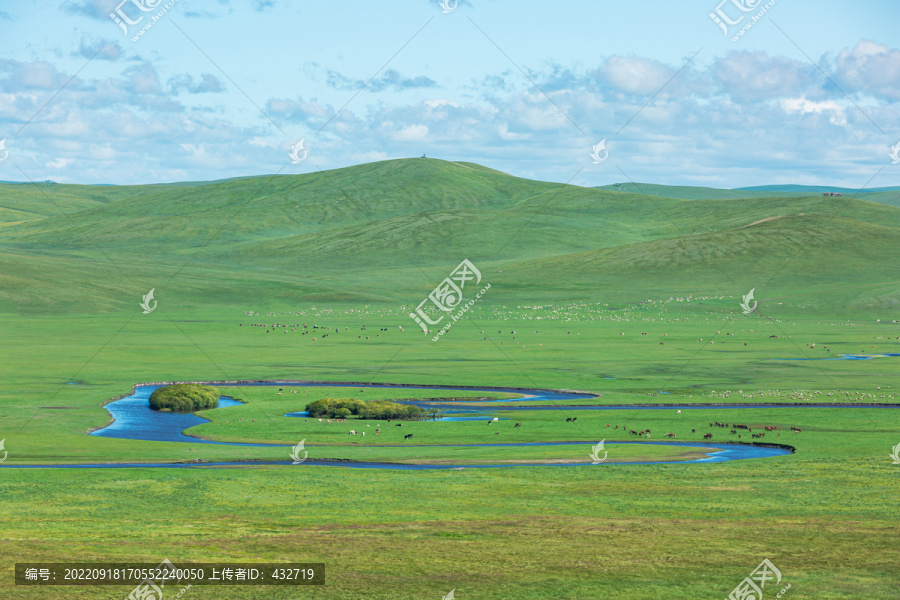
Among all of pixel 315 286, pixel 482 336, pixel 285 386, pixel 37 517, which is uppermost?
pixel 315 286

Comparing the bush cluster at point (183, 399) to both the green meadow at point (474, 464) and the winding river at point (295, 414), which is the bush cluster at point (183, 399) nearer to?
the winding river at point (295, 414)

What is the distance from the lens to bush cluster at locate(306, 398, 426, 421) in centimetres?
5819

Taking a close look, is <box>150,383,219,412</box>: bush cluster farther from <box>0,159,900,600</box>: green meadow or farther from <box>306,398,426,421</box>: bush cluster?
<box>306,398,426,421</box>: bush cluster

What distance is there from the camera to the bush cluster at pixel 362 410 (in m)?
58.2

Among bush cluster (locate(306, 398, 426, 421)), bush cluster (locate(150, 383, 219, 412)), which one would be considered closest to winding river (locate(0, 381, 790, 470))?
bush cluster (locate(150, 383, 219, 412))

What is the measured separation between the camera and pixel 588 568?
2480 cm

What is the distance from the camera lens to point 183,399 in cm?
6122

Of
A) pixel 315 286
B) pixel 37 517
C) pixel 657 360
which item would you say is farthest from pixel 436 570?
pixel 315 286

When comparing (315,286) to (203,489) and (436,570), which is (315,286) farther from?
(436,570)

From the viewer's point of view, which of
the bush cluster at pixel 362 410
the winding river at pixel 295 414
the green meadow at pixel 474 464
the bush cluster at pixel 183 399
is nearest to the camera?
the green meadow at pixel 474 464

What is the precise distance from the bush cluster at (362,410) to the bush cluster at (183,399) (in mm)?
7198

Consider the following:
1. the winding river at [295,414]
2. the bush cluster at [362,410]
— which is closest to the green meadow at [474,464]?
the winding river at [295,414]

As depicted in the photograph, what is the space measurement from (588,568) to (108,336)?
94197 mm

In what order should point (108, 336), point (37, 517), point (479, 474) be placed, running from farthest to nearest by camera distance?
1. point (108, 336)
2. point (479, 474)
3. point (37, 517)
